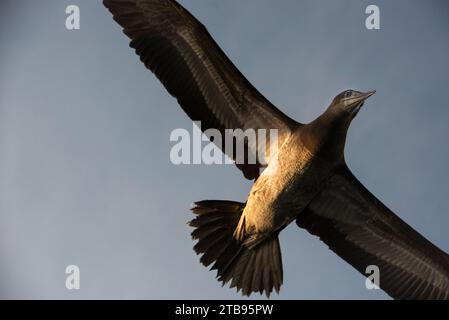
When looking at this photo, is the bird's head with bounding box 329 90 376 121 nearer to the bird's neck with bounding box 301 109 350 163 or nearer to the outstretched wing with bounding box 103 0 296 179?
the bird's neck with bounding box 301 109 350 163

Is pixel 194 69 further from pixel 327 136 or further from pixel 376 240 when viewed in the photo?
pixel 376 240

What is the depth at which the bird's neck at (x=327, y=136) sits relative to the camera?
6906mm

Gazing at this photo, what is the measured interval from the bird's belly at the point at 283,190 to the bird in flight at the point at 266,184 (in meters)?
0.01

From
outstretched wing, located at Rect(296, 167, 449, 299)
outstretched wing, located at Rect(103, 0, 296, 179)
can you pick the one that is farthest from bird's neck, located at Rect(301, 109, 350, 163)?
outstretched wing, located at Rect(296, 167, 449, 299)

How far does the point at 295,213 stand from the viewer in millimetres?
7547

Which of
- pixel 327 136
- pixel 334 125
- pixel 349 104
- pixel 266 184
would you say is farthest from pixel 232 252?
pixel 349 104

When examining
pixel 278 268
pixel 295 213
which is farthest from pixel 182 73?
pixel 278 268

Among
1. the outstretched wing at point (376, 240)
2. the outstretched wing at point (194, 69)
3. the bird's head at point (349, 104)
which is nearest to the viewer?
the bird's head at point (349, 104)

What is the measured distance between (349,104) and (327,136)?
1.44 feet

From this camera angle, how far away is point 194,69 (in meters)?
7.68

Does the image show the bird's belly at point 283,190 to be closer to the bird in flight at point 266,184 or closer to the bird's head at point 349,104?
the bird in flight at point 266,184

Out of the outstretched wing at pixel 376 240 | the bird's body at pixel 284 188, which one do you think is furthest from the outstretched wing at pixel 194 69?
the outstretched wing at pixel 376 240

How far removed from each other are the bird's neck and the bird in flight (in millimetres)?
12
